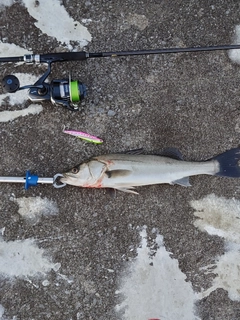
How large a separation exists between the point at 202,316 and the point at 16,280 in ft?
5.71

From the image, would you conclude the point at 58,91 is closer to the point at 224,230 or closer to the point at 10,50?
the point at 10,50

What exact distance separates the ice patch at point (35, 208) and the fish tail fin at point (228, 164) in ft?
5.08

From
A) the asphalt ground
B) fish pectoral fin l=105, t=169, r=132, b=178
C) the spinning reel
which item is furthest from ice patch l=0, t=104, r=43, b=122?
fish pectoral fin l=105, t=169, r=132, b=178

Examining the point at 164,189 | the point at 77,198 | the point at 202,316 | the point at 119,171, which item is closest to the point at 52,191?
the point at 77,198

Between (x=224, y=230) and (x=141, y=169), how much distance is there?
102 centimetres

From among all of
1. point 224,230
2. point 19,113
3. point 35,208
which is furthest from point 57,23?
point 224,230

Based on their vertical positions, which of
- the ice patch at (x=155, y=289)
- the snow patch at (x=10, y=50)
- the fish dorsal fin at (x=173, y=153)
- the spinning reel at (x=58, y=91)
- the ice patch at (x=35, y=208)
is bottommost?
the ice patch at (x=155, y=289)

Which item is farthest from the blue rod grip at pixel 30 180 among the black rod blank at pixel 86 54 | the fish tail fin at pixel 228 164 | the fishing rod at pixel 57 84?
the fish tail fin at pixel 228 164

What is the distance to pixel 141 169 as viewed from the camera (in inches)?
133

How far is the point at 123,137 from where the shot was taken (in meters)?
3.61

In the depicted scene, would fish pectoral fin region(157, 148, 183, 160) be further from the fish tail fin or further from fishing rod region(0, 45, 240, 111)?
fishing rod region(0, 45, 240, 111)

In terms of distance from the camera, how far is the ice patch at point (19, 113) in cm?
354

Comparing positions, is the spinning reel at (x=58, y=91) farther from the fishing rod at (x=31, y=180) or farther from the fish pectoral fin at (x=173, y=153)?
the fish pectoral fin at (x=173, y=153)

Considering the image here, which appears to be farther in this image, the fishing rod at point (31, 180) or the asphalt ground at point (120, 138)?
the asphalt ground at point (120, 138)
